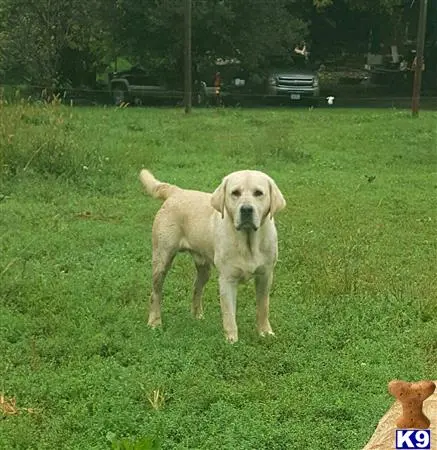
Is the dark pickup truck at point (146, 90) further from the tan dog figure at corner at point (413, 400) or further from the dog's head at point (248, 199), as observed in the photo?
the tan dog figure at corner at point (413, 400)

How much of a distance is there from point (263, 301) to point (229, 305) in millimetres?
239

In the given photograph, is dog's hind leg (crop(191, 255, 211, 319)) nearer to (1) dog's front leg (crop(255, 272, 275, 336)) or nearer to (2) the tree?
(1) dog's front leg (crop(255, 272, 275, 336))

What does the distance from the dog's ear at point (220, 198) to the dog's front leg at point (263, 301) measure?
0.46m

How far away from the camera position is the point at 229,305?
4.81 meters

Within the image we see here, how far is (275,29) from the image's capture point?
21.8m

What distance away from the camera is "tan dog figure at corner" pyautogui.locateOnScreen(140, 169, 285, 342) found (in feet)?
15.2

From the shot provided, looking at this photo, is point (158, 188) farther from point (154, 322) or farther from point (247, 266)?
point (247, 266)

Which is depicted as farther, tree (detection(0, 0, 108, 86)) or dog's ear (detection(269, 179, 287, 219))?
tree (detection(0, 0, 108, 86))

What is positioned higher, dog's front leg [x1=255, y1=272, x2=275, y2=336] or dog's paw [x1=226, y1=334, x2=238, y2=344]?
dog's front leg [x1=255, y1=272, x2=275, y2=336]

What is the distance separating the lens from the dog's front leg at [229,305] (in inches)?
189

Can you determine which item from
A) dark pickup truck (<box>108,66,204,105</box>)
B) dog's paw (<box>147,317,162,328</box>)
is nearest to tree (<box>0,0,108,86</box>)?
dark pickup truck (<box>108,66,204,105</box>)

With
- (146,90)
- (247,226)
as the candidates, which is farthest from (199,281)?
(146,90)

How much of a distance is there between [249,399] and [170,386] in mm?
421

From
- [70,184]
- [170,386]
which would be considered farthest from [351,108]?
[170,386]
